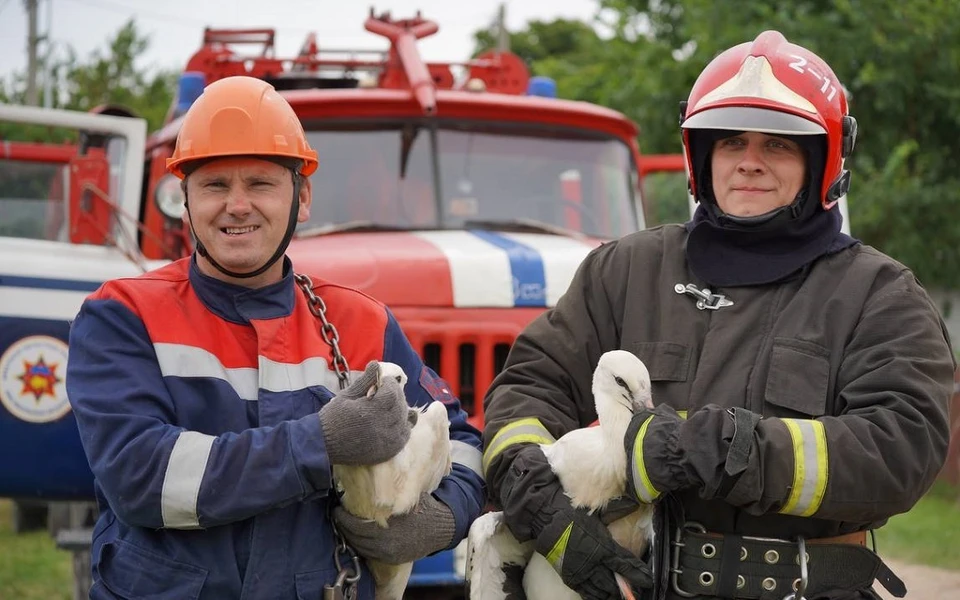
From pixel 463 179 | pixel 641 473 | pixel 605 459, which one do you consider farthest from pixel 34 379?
pixel 641 473

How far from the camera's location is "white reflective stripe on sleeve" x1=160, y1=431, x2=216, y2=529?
2502 millimetres

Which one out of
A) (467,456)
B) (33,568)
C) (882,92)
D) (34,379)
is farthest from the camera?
(882,92)

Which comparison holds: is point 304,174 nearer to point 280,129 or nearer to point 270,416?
point 280,129

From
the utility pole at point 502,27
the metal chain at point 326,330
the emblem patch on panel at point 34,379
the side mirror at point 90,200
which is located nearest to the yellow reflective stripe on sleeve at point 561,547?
the metal chain at point 326,330

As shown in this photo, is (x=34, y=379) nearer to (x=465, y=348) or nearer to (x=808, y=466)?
(x=465, y=348)

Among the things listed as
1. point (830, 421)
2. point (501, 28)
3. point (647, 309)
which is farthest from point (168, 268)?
point (501, 28)

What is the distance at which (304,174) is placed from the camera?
2.97 metres

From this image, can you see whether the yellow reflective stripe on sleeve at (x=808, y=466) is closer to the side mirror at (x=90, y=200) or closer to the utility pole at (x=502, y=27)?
the side mirror at (x=90, y=200)

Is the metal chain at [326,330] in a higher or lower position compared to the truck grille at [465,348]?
higher

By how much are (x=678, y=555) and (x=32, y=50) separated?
22263 mm

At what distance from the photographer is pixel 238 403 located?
8.83 feet

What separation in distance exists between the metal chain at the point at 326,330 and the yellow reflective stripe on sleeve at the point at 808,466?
39.1 inches

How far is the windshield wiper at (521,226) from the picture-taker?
599 centimetres

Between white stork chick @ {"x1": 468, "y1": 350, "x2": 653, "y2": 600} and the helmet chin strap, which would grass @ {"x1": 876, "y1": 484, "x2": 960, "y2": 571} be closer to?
white stork chick @ {"x1": 468, "y1": 350, "x2": 653, "y2": 600}
